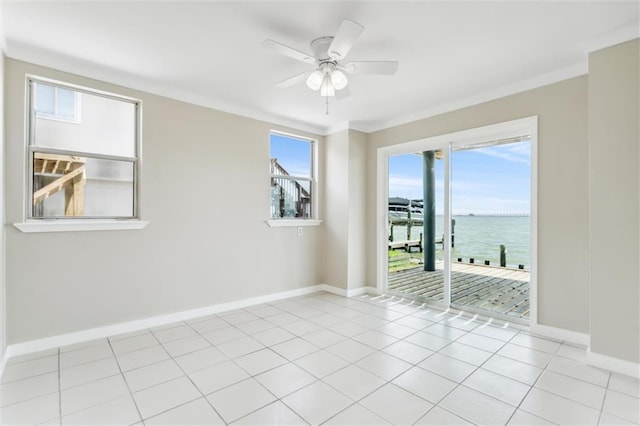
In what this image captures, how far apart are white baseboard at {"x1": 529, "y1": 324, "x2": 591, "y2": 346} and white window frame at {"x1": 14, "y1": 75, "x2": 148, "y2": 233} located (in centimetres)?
426

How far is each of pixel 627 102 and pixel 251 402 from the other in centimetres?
358

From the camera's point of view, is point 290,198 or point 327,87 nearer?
point 327,87

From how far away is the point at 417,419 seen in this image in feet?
6.18

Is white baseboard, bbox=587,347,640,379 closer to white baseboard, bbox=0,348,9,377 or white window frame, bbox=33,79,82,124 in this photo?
white baseboard, bbox=0,348,9,377

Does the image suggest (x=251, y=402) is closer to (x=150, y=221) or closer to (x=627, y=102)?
(x=150, y=221)

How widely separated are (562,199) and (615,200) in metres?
0.60

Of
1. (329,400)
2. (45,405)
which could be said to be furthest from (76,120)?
(329,400)

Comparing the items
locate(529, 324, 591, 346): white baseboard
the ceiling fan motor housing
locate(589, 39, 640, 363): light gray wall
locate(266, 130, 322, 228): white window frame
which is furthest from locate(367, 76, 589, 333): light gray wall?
locate(266, 130, 322, 228): white window frame

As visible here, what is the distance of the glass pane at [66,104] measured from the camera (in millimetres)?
2967

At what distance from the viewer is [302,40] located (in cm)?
252

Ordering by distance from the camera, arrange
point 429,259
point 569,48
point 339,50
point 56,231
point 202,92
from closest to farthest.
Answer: point 339,50
point 569,48
point 56,231
point 202,92
point 429,259

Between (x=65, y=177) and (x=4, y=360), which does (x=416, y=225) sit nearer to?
(x=65, y=177)

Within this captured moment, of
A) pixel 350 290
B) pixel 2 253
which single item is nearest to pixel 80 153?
pixel 2 253

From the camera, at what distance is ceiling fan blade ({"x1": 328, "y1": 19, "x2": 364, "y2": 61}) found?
1975 millimetres
